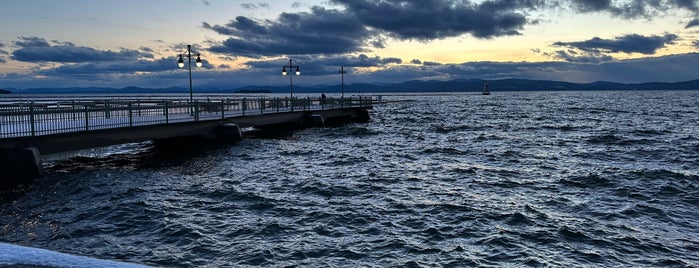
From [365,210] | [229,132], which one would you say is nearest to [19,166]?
[365,210]

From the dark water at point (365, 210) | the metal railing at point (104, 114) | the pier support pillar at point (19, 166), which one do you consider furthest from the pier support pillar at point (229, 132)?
the pier support pillar at point (19, 166)

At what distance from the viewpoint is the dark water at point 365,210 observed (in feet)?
33.7

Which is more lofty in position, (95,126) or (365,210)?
(95,126)

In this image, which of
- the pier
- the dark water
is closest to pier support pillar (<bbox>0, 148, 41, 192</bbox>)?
the pier

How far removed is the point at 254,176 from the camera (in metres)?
20.1

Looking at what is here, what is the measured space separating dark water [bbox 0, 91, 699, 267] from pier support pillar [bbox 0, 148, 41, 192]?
2.65 feet

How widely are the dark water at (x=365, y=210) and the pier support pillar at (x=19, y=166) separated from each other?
809mm

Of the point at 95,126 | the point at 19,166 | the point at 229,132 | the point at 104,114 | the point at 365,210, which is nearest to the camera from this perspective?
the point at 365,210

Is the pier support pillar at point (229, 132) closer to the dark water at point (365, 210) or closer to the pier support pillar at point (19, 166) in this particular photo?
the dark water at point (365, 210)

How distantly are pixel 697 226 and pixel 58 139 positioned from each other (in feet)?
73.6

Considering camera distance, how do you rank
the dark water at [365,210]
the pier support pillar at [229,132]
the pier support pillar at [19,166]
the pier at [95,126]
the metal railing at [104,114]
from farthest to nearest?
1. the pier support pillar at [229,132]
2. the metal railing at [104,114]
3. the pier at [95,126]
4. the pier support pillar at [19,166]
5. the dark water at [365,210]

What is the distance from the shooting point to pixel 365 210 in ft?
46.2

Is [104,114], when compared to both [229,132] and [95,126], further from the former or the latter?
[95,126]

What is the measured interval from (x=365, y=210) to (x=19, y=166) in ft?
43.5
